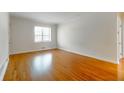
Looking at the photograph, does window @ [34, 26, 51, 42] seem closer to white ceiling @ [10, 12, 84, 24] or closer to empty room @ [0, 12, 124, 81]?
empty room @ [0, 12, 124, 81]

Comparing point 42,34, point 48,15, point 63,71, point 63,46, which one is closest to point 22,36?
point 42,34

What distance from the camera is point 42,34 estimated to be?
740 cm

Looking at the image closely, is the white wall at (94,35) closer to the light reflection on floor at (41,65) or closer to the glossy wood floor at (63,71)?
the glossy wood floor at (63,71)

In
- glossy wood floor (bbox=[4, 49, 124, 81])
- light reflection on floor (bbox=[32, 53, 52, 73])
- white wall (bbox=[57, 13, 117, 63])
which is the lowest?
glossy wood floor (bbox=[4, 49, 124, 81])

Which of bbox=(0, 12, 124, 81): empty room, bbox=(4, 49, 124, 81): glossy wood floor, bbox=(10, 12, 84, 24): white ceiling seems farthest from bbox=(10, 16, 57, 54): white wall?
bbox=(4, 49, 124, 81): glossy wood floor

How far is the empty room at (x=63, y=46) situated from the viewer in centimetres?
263

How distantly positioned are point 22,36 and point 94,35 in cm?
440

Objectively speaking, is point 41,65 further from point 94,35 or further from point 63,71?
point 94,35

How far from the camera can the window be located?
7.01m

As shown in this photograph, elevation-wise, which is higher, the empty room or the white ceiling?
the white ceiling
